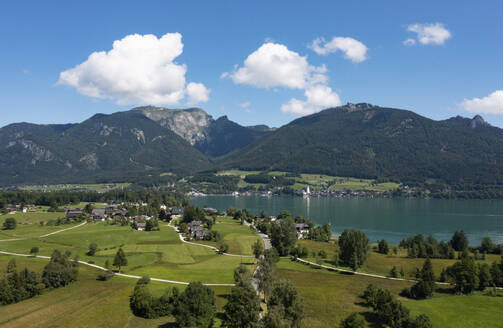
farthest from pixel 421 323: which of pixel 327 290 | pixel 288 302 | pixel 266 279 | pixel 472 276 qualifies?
pixel 472 276

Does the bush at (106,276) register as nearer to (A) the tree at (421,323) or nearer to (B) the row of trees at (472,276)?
(A) the tree at (421,323)

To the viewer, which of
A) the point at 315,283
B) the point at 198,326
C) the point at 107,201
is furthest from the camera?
the point at 107,201

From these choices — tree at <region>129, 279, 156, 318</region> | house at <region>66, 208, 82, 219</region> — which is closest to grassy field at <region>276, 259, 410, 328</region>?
tree at <region>129, 279, 156, 318</region>

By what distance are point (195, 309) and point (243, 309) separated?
597 cm

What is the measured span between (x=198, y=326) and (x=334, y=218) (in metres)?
118

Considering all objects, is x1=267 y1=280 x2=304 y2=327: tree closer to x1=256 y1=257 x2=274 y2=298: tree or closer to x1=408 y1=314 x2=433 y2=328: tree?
x1=256 y1=257 x2=274 y2=298: tree

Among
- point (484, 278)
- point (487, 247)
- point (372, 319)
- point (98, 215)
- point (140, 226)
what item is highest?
point (98, 215)

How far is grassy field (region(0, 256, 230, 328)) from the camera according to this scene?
40219mm

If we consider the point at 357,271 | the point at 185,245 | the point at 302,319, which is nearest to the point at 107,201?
the point at 185,245

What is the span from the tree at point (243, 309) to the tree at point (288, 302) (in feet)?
6.26

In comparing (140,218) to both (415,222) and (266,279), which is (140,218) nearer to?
(266,279)

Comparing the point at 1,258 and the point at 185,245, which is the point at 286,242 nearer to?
the point at 185,245

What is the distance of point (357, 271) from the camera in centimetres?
6544

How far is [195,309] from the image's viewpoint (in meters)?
38.0
